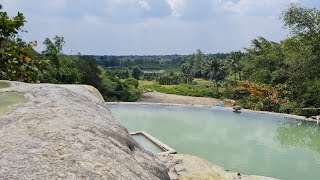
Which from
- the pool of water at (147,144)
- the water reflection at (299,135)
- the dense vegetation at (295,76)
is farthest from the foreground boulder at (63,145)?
the dense vegetation at (295,76)

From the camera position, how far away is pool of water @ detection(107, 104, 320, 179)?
9.28 meters

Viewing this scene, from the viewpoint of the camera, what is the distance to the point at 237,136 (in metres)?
12.5

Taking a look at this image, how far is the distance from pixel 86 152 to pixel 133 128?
10777 millimetres

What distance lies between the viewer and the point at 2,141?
8.71 feet

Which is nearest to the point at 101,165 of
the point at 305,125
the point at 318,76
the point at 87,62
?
the point at 305,125

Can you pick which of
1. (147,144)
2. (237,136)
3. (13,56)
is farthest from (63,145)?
(237,136)

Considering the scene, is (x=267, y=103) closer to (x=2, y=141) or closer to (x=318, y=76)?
(x=318, y=76)

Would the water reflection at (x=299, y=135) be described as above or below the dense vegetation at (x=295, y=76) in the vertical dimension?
below

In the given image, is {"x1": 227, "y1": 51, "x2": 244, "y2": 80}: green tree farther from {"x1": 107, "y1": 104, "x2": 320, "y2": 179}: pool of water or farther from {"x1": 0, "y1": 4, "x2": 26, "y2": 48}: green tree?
{"x1": 0, "y1": 4, "x2": 26, "y2": 48}: green tree

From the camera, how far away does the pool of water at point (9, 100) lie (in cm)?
384

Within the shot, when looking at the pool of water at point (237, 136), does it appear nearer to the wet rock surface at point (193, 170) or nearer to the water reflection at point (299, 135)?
the water reflection at point (299, 135)

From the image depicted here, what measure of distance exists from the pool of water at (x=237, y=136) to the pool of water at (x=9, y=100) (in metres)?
5.78

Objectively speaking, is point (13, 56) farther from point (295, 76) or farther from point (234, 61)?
point (234, 61)

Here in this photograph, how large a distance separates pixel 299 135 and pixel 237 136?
2.45 metres
